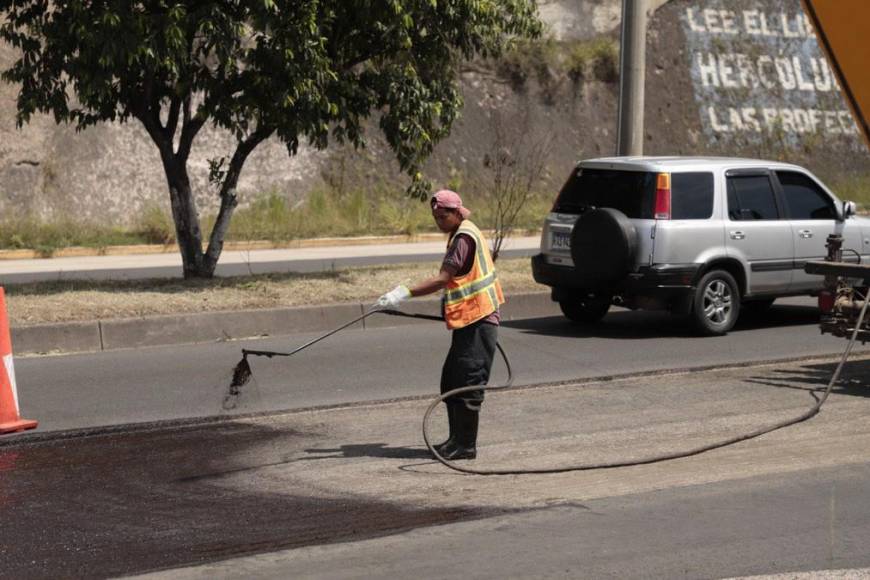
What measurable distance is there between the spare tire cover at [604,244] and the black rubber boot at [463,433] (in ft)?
16.9

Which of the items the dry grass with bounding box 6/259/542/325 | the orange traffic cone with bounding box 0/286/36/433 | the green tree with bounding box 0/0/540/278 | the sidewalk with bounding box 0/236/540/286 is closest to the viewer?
the orange traffic cone with bounding box 0/286/36/433

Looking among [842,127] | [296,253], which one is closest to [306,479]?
[296,253]

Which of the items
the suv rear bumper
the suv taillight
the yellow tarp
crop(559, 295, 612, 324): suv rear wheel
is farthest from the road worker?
crop(559, 295, 612, 324): suv rear wheel

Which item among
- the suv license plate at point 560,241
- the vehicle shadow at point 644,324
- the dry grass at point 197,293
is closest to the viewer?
the dry grass at point 197,293

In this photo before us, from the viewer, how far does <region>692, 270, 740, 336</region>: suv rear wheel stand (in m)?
Result: 13.5

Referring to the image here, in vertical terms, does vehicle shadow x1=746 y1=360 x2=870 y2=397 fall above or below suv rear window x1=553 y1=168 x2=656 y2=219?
below

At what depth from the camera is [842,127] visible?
37531 mm

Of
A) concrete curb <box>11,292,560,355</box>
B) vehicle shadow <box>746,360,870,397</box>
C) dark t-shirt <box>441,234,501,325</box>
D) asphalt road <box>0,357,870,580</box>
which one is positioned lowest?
vehicle shadow <box>746,360,870,397</box>

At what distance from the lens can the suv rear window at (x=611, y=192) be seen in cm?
1341

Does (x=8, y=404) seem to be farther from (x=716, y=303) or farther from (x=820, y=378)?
(x=716, y=303)

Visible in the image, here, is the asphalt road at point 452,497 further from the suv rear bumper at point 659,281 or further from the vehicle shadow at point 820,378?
the suv rear bumper at point 659,281

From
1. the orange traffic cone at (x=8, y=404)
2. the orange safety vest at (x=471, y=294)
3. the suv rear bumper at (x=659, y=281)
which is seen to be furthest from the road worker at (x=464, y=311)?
the suv rear bumper at (x=659, y=281)

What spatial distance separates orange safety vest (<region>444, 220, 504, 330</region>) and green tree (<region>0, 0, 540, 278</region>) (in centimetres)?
709

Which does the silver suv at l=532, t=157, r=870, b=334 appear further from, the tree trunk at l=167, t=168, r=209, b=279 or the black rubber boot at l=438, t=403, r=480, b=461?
→ the black rubber boot at l=438, t=403, r=480, b=461
